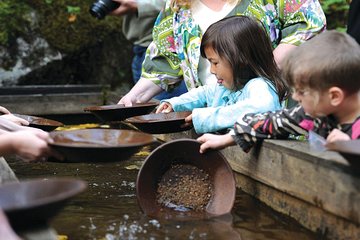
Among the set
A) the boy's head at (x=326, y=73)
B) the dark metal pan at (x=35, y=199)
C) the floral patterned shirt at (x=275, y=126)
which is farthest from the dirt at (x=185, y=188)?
the dark metal pan at (x=35, y=199)

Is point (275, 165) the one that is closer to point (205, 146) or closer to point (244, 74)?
point (205, 146)

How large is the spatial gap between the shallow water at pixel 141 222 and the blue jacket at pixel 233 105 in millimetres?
401

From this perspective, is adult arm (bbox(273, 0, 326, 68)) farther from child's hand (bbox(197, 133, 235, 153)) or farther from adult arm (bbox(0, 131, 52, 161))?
adult arm (bbox(0, 131, 52, 161))

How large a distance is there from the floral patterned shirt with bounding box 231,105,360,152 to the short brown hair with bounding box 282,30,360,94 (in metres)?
0.24

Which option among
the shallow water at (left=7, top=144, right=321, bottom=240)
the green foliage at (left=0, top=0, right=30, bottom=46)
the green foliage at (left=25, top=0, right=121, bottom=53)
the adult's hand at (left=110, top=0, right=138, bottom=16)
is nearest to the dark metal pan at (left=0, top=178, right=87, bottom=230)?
the shallow water at (left=7, top=144, right=321, bottom=240)

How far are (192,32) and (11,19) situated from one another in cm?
393

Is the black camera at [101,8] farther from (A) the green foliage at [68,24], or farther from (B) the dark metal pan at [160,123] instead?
(A) the green foliage at [68,24]

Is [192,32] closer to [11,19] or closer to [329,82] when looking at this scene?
[329,82]

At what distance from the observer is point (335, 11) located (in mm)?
8539

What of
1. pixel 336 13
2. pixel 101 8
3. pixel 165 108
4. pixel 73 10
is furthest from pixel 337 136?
pixel 336 13

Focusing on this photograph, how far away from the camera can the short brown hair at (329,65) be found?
3043 millimetres

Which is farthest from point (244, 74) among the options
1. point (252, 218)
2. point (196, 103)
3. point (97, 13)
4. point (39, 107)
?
point (39, 107)

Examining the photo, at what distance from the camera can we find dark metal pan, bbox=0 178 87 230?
86.7 inches

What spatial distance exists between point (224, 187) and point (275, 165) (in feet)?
0.94
